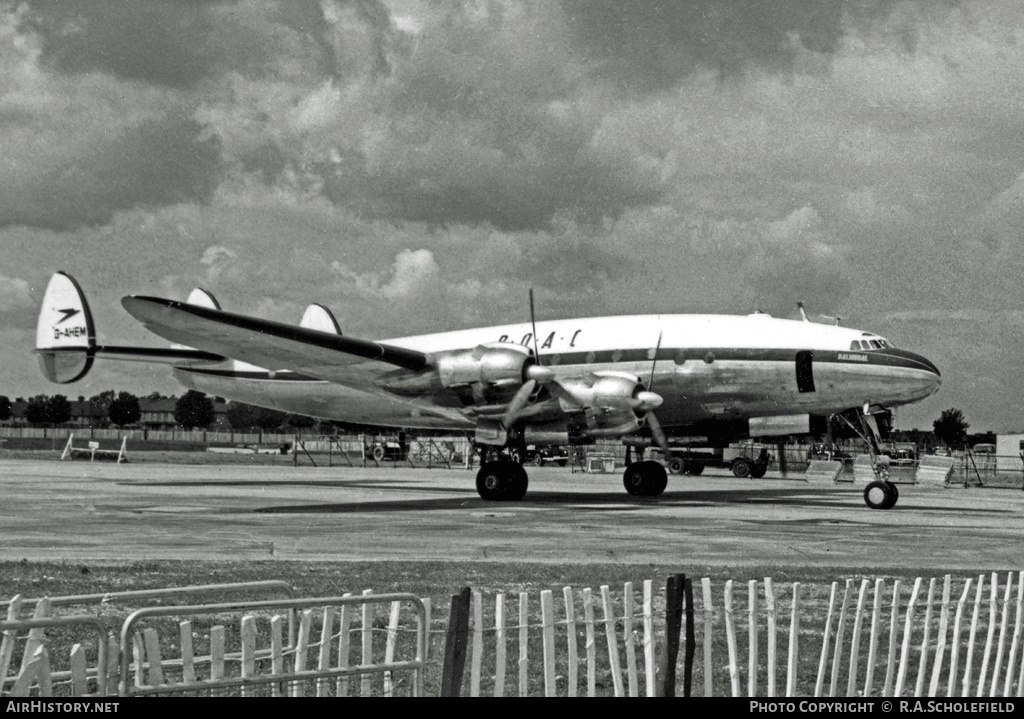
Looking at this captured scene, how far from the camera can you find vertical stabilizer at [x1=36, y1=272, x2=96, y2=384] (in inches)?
1232

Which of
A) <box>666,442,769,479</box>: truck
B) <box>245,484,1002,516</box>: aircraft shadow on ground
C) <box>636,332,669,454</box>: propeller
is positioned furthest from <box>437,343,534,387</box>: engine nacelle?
<box>666,442,769,479</box>: truck

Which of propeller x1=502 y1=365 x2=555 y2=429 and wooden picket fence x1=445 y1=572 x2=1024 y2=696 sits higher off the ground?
propeller x1=502 y1=365 x2=555 y2=429

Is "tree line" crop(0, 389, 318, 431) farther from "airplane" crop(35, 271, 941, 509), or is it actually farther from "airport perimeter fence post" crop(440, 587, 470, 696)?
"airport perimeter fence post" crop(440, 587, 470, 696)

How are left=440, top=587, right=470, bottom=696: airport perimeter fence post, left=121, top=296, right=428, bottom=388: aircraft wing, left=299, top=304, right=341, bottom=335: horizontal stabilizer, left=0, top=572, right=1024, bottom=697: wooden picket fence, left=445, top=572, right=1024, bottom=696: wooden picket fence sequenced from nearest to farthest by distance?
left=0, top=572, right=1024, bottom=697: wooden picket fence, left=440, top=587, right=470, bottom=696: airport perimeter fence post, left=445, top=572, right=1024, bottom=696: wooden picket fence, left=121, top=296, right=428, bottom=388: aircraft wing, left=299, top=304, right=341, bottom=335: horizontal stabilizer

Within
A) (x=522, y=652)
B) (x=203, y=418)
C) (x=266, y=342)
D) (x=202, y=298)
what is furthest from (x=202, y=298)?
(x=203, y=418)

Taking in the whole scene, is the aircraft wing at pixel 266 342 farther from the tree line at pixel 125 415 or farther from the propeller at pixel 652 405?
the tree line at pixel 125 415

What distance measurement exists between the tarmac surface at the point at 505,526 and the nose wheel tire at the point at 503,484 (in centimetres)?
53

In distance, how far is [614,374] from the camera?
2486 cm

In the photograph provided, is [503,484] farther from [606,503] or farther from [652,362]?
[652,362]

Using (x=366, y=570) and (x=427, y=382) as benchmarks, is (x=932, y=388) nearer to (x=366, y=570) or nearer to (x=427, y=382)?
(x=427, y=382)

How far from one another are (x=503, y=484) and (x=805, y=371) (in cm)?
722

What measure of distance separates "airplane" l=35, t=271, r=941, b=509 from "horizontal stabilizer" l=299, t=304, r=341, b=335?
1138 cm

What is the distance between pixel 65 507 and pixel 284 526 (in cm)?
651
